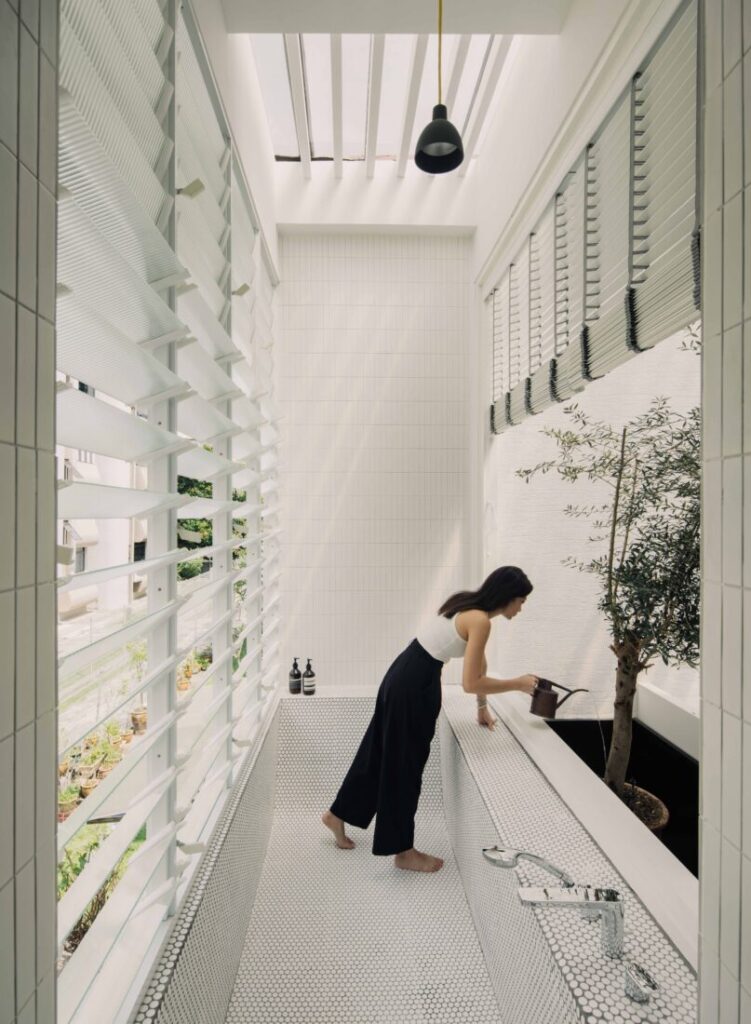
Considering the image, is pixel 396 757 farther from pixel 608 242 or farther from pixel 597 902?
pixel 608 242

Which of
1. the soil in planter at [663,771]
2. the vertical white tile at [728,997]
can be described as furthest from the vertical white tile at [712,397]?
the soil in planter at [663,771]

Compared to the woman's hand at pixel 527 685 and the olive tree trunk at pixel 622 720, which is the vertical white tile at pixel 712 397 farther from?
the woman's hand at pixel 527 685

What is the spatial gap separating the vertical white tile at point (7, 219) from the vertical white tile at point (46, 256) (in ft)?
0.15

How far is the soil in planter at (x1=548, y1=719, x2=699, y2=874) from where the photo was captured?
6.57ft

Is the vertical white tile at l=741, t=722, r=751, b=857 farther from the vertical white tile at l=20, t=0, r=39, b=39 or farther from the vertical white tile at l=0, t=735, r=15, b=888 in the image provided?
the vertical white tile at l=20, t=0, r=39, b=39

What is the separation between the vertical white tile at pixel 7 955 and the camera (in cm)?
59

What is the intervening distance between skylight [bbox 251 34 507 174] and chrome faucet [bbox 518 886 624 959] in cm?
253

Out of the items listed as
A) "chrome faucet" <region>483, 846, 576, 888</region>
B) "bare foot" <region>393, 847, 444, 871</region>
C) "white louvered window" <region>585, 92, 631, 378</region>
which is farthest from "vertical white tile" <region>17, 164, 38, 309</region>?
"bare foot" <region>393, 847, 444, 871</region>

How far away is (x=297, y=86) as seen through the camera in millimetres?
2375

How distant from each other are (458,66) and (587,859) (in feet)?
8.49

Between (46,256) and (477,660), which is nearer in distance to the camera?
(46,256)

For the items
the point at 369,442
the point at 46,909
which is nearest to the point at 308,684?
the point at 369,442

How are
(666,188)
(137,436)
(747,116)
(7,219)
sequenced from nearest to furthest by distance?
(7,219) < (747,116) < (137,436) < (666,188)

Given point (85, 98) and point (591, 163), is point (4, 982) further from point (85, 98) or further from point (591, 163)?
point (591, 163)
